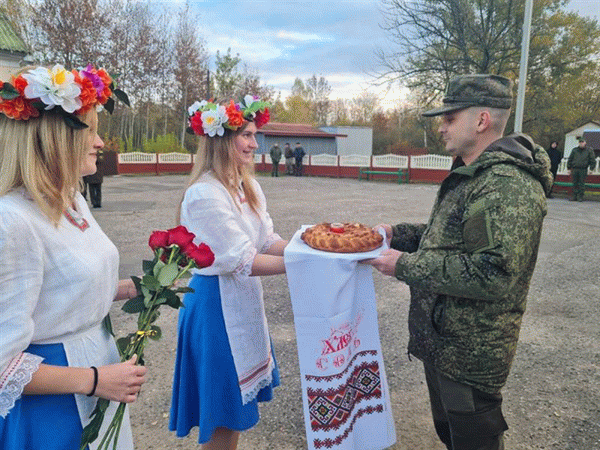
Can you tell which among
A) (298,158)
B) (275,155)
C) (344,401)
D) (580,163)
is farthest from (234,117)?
(298,158)

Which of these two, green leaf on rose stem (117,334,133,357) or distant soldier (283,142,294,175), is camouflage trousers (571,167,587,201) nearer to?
distant soldier (283,142,294,175)

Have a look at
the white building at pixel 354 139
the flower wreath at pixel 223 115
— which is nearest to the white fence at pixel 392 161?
the white building at pixel 354 139

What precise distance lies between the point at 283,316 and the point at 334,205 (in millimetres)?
8726

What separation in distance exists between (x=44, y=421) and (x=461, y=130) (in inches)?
82.1

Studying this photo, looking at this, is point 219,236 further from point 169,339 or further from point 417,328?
point 169,339

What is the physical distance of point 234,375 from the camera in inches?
95.7

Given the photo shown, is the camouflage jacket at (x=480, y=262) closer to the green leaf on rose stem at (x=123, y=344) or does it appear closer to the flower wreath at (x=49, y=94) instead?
the green leaf on rose stem at (x=123, y=344)

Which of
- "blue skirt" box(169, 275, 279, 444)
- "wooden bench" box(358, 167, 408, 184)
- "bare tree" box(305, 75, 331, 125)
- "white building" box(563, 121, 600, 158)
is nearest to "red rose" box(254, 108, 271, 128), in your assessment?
"blue skirt" box(169, 275, 279, 444)

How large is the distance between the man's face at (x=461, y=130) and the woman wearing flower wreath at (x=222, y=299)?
3.51ft

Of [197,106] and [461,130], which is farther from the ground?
[197,106]

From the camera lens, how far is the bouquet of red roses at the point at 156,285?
Answer: 1.61m

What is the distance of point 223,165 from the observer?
2.50 meters

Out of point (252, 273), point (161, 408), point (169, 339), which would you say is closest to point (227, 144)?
point (252, 273)

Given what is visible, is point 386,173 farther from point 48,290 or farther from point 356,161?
point 48,290
